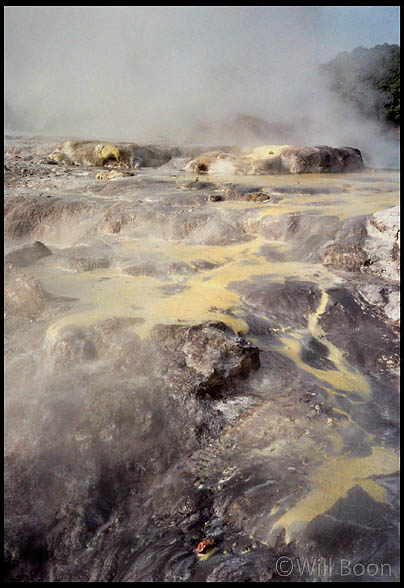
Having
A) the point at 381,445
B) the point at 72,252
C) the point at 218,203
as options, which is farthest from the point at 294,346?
the point at 218,203

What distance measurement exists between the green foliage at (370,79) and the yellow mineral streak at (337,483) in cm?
2577

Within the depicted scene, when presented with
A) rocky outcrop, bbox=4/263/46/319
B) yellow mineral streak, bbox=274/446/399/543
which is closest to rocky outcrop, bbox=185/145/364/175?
rocky outcrop, bbox=4/263/46/319

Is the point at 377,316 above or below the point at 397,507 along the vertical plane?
above

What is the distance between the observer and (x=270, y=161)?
1366cm

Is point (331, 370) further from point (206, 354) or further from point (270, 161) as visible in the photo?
point (270, 161)

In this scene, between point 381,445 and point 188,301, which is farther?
point 188,301

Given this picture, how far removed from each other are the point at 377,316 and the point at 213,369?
2.50 m

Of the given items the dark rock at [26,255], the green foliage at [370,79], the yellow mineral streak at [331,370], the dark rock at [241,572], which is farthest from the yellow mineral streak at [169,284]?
the green foliage at [370,79]

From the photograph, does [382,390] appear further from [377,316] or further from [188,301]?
[188,301]

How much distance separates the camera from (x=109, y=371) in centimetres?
469

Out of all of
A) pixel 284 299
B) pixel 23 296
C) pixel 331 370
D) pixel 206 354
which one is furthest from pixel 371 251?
pixel 23 296

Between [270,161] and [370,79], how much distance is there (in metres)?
23.6

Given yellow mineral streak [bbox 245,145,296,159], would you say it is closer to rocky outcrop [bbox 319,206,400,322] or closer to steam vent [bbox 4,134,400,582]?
steam vent [bbox 4,134,400,582]

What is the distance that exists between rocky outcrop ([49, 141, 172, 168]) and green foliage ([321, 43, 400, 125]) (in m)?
16.5
